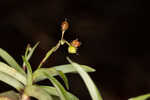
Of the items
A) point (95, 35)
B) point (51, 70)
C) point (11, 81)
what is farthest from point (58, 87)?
point (95, 35)

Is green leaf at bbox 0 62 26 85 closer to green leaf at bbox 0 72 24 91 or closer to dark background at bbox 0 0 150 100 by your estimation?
green leaf at bbox 0 72 24 91

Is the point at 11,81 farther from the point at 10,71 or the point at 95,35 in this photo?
the point at 95,35

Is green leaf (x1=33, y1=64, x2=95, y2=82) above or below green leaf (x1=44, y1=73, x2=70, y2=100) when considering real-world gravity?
above

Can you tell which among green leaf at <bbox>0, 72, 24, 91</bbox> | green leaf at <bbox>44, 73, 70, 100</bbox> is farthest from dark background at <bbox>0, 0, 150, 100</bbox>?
green leaf at <bbox>44, 73, 70, 100</bbox>

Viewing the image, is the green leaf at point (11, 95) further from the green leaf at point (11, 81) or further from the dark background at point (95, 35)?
the dark background at point (95, 35)

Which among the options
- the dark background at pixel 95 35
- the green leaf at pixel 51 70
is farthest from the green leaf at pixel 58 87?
the dark background at pixel 95 35

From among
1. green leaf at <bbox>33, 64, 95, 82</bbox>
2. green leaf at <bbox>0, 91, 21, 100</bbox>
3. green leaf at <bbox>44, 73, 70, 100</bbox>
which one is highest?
green leaf at <bbox>33, 64, 95, 82</bbox>

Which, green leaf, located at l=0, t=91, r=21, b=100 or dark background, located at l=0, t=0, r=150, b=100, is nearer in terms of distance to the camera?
green leaf, located at l=0, t=91, r=21, b=100
